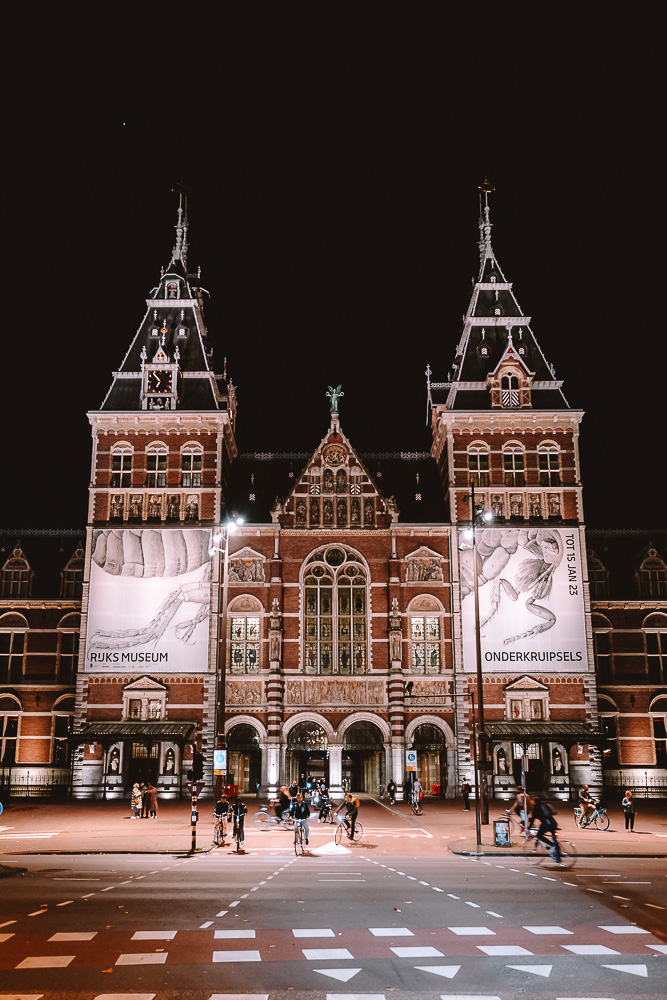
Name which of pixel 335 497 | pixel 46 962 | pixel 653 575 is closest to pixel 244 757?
pixel 335 497

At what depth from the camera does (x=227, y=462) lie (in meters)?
53.3

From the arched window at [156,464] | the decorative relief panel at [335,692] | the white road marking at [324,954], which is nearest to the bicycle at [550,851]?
the white road marking at [324,954]

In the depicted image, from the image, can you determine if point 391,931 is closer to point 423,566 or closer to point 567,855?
point 567,855

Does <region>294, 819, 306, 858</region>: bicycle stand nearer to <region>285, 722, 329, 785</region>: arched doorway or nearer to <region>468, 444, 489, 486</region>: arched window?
<region>285, 722, 329, 785</region>: arched doorway

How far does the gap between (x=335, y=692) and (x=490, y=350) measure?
22624 millimetres

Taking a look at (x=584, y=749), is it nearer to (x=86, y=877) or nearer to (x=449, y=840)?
(x=449, y=840)

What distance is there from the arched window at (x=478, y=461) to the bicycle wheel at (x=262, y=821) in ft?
74.8

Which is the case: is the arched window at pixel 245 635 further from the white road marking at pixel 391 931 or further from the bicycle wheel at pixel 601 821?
the white road marking at pixel 391 931

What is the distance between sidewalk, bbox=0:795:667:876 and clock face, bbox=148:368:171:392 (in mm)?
23035

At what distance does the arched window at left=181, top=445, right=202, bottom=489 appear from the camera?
49906mm

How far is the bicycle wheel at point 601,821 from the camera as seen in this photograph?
32.2 m

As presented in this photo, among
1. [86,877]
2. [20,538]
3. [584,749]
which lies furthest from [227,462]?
[86,877]

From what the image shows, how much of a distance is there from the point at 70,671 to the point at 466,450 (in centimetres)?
2673

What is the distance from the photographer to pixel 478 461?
5016 centimetres
